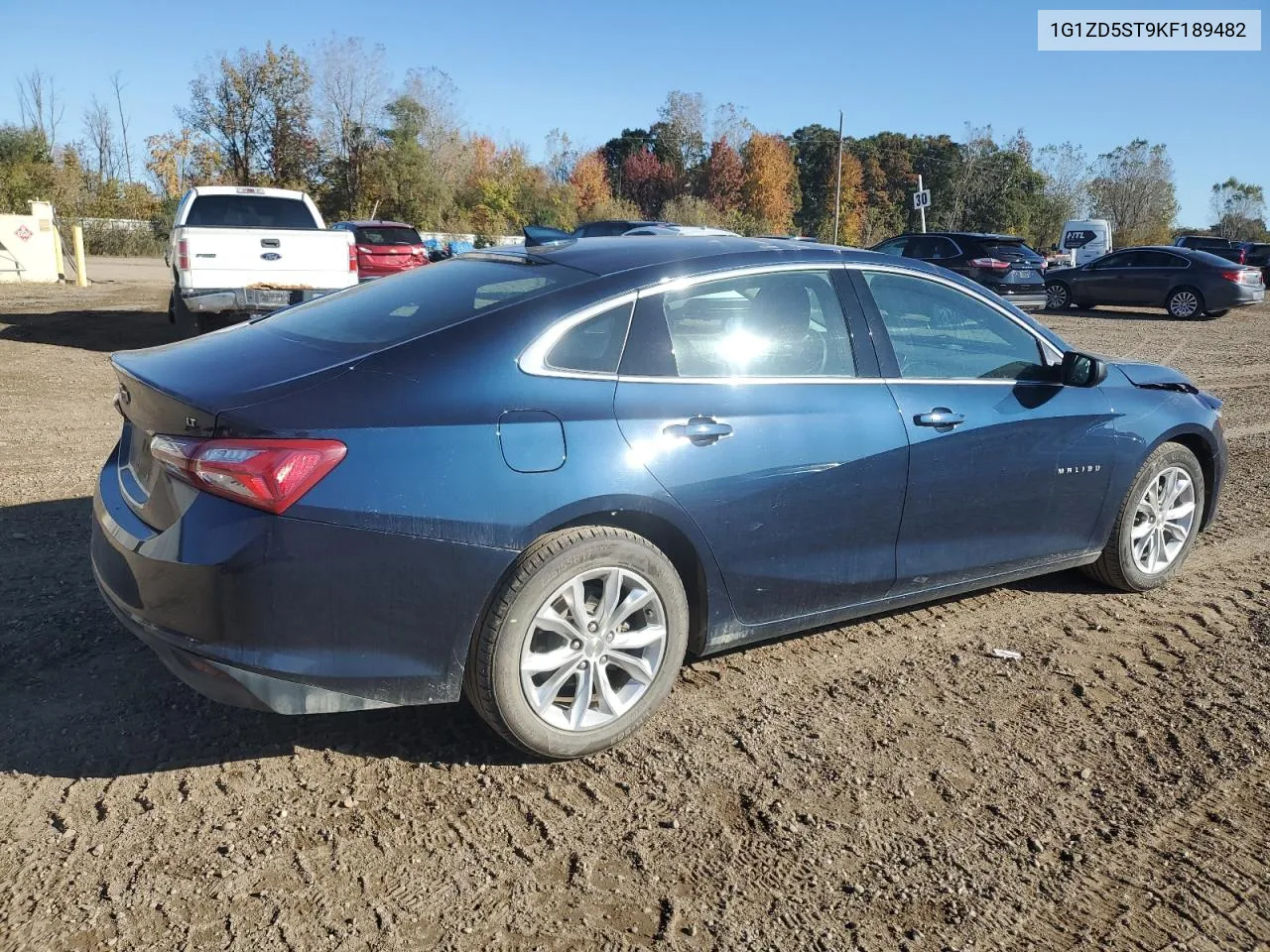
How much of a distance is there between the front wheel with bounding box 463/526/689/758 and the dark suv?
16487mm

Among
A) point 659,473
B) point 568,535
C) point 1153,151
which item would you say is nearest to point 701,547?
point 659,473

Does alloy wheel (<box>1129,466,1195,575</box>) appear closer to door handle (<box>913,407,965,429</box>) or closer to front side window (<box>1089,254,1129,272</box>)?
door handle (<box>913,407,965,429</box>)

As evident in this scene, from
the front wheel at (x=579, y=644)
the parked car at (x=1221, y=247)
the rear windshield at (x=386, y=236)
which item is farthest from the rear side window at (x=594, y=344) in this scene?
the parked car at (x=1221, y=247)

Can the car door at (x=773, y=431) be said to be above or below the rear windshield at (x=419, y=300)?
below

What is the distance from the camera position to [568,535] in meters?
3.08

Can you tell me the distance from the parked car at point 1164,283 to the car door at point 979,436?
1788 centimetres

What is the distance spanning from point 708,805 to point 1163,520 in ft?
10.2

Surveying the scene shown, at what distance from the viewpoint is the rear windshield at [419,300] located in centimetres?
332

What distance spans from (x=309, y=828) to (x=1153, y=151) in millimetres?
84686

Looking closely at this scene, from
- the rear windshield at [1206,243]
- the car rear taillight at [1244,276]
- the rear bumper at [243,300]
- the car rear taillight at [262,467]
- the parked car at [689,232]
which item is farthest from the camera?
the rear windshield at [1206,243]

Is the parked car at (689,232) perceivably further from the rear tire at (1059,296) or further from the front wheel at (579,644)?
the rear tire at (1059,296)

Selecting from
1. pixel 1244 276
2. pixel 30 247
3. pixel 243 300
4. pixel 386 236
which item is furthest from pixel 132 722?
pixel 30 247

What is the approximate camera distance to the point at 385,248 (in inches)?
813

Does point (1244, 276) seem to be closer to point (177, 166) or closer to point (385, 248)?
point (385, 248)
